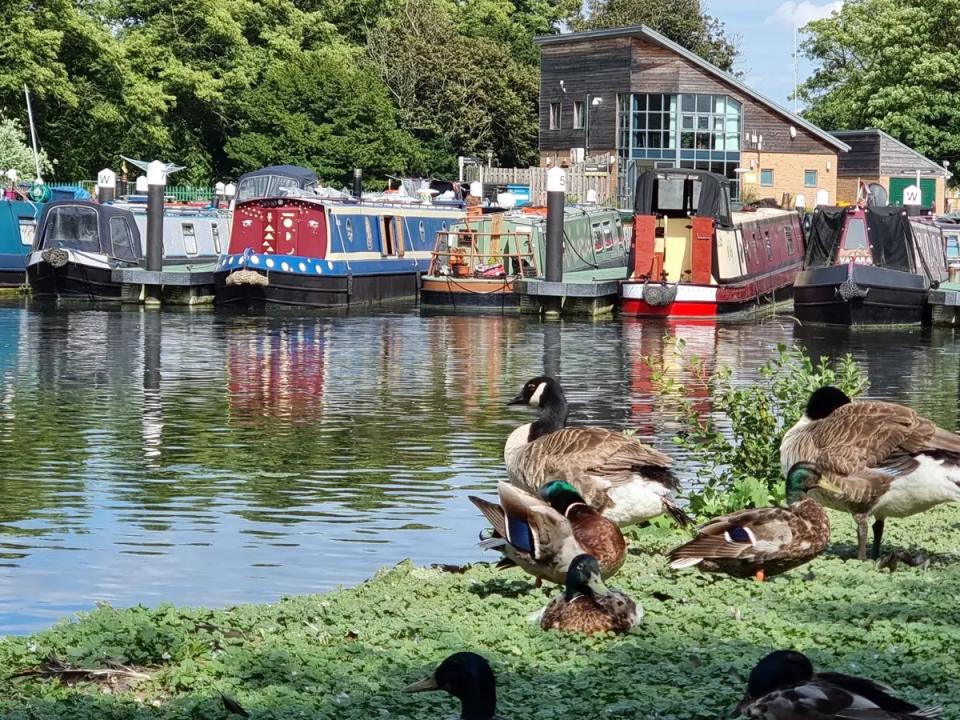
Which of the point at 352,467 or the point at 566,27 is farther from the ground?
the point at 566,27

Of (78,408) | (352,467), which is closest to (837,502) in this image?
(352,467)

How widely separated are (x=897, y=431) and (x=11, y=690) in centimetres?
518

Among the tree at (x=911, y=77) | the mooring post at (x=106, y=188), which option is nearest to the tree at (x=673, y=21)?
the tree at (x=911, y=77)

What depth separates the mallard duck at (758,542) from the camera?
8.69 metres

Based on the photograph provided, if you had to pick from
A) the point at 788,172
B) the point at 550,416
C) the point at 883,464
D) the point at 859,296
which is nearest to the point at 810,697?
the point at 883,464

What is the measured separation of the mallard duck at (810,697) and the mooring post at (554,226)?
3208 cm

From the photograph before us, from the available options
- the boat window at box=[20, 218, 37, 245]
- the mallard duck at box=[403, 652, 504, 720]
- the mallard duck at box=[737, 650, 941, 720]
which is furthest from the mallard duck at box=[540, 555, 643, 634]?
the boat window at box=[20, 218, 37, 245]

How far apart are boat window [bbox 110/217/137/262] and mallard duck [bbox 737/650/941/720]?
37442 mm

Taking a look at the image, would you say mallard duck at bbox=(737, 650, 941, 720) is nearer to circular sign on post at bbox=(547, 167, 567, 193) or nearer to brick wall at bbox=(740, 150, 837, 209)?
circular sign on post at bbox=(547, 167, 567, 193)

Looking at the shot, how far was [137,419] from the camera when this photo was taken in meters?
19.0

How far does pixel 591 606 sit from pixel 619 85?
199 feet

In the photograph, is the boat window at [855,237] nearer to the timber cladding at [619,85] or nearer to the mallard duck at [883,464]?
the mallard duck at [883,464]

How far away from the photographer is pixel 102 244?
4175 centimetres

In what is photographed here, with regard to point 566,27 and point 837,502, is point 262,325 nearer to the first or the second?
point 837,502
